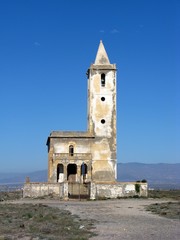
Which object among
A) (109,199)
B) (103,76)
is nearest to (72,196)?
(109,199)

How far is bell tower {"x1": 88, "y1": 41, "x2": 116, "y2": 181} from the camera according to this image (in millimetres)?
54281

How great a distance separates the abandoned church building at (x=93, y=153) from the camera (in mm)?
48562

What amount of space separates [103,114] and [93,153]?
513 centimetres

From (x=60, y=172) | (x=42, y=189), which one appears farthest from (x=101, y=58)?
(x=42, y=189)

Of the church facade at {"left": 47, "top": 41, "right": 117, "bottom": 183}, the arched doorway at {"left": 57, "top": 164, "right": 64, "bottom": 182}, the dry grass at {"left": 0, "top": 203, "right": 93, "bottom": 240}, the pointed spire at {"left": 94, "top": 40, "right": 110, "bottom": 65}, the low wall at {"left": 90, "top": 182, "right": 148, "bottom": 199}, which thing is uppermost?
the pointed spire at {"left": 94, "top": 40, "right": 110, "bottom": 65}

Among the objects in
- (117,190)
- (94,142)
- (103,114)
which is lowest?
→ (117,190)

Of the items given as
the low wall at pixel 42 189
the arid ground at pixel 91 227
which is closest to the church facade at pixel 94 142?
the low wall at pixel 42 189

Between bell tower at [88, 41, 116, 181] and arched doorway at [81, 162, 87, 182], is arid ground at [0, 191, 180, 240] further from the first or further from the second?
arched doorway at [81, 162, 87, 182]

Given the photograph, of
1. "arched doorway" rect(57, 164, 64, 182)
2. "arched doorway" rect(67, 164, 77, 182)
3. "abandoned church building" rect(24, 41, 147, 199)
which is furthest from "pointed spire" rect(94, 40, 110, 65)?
"arched doorway" rect(57, 164, 64, 182)

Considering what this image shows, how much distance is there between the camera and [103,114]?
56000mm

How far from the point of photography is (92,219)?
26.6 metres

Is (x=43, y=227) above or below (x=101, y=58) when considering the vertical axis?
below

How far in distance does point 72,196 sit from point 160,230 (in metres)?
28.3

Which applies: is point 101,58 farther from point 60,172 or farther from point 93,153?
point 60,172
